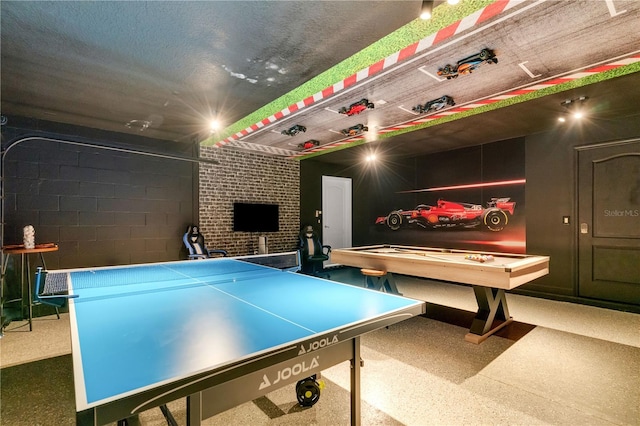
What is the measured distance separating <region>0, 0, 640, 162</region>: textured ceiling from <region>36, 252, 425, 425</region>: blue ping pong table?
1891mm

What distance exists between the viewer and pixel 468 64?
278 cm

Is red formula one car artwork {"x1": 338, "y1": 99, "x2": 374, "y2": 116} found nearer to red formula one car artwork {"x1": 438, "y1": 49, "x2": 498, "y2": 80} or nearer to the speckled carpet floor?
red formula one car artwork {"x1": 438, "y1": 49, "x2": 498, "y2": 80}

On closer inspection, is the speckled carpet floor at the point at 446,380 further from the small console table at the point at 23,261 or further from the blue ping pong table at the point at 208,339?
the blue ping pong table at the point at 208,339

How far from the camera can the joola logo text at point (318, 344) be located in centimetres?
121

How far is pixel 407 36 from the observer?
2615 mm

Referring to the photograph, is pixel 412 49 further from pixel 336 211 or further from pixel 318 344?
pixel 336 211

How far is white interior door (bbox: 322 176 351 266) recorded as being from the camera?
7621 mm

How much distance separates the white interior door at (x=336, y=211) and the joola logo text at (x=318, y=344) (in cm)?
624

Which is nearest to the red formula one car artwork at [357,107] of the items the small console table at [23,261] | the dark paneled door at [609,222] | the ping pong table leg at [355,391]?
the ping pong table leg at [355,391]

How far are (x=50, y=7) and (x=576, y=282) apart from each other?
6.61 metres

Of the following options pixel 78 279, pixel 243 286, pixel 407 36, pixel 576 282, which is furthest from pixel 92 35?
pixel 576 282

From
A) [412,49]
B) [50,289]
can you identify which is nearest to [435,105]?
[412,49]

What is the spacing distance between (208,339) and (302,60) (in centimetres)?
246

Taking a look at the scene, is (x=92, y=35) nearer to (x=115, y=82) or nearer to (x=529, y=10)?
(x=115, y=82)
